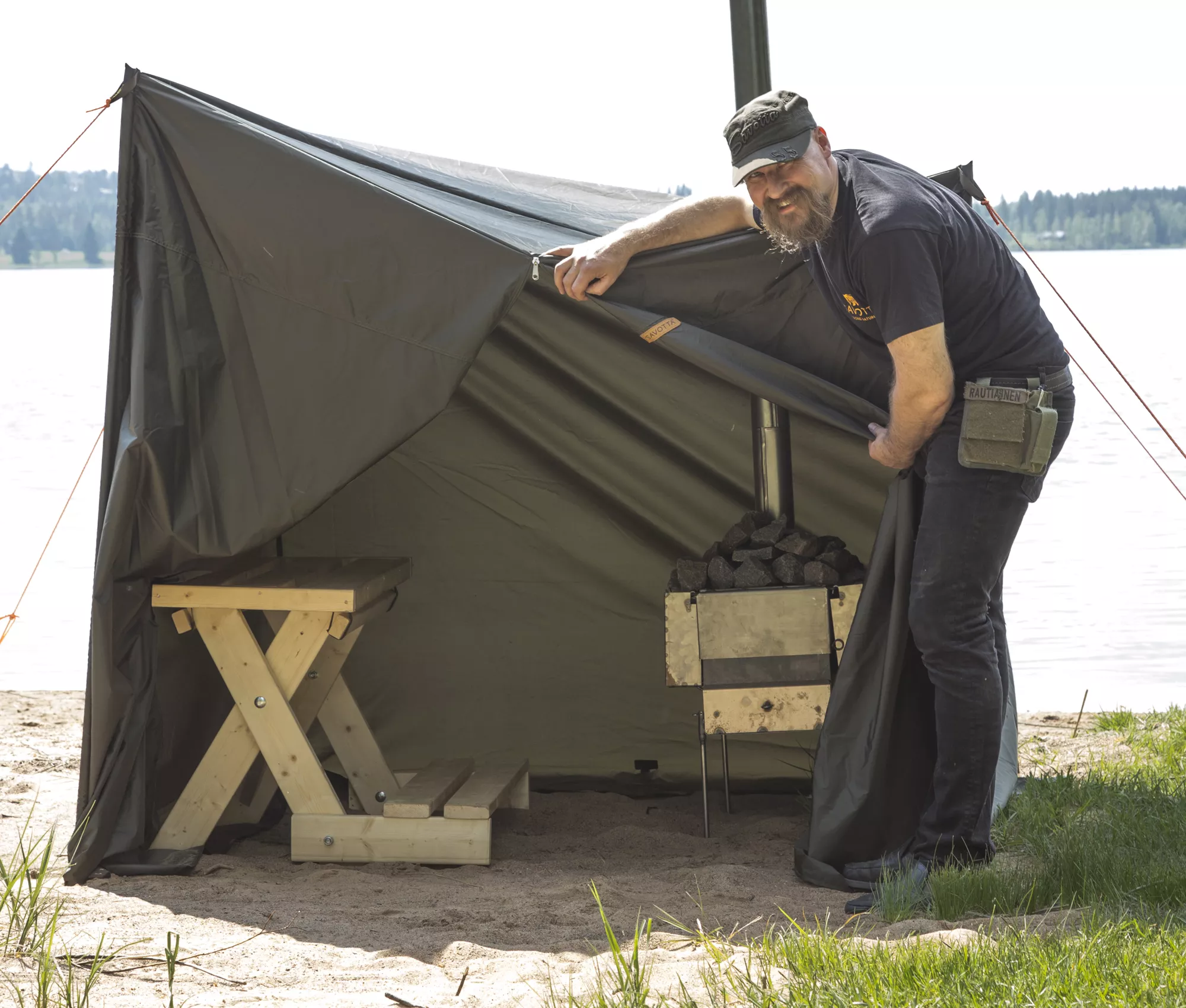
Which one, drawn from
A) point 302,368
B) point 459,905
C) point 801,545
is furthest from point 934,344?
point 459,905

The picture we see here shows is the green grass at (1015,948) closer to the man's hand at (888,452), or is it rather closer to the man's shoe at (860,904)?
the man's shoe at (860,904)

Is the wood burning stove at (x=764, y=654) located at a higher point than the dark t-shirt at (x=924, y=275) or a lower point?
lower

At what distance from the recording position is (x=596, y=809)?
12.2 feet

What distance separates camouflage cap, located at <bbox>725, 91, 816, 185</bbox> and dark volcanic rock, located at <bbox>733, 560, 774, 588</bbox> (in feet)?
3.17

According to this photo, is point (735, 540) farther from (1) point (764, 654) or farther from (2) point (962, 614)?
(2) point (962, 614)

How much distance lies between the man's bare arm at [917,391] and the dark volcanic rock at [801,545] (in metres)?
0.39

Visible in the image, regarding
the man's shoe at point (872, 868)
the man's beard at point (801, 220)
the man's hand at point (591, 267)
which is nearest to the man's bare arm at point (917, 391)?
the man's beard at point (801, 220)

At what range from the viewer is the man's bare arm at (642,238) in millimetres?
2838

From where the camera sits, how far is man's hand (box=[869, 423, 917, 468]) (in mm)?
2787

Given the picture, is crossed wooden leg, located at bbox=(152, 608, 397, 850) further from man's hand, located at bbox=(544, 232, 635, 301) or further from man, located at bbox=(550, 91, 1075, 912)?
man, located at bbox=(550, 91, 1075, 912)

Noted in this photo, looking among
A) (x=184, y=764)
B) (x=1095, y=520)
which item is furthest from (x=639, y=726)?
(x=1095, y=520)

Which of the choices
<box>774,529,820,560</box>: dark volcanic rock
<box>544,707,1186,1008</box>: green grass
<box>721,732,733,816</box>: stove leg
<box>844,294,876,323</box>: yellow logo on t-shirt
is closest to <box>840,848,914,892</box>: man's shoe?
<box>544,707,1186,1008</box>: green grass

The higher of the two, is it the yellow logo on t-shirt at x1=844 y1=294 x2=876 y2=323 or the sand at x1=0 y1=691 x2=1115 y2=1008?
the yellow logo on t-shirt at x1=844 y1=294 x2=876 y2=323

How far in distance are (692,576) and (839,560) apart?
0.36 metres
